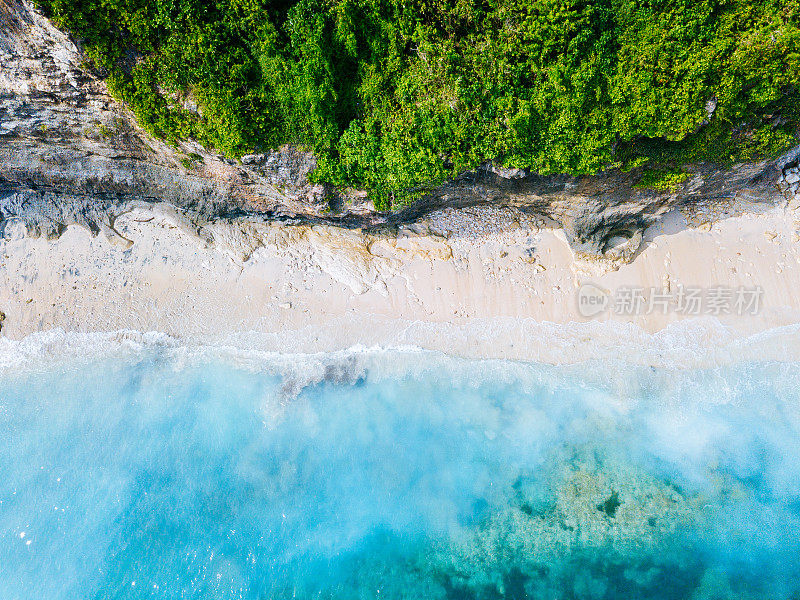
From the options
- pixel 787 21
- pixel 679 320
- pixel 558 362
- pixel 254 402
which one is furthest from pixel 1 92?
pixel 679 320

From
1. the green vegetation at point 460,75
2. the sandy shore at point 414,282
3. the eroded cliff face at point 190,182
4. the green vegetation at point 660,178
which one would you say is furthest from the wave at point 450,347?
the green vegetation at point 460,75

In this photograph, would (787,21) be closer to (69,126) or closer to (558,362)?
(558,362)

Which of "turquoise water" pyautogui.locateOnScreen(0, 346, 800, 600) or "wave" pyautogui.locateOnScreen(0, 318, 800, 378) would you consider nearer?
"turquoise water" pyautogui.locateOnScreen(0, 346, 800, 600)

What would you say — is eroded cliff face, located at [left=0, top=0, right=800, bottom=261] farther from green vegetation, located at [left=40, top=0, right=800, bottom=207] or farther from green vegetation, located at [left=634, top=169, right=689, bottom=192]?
green vegetation, located at [left=40, top=0, right=800, bottom=207]

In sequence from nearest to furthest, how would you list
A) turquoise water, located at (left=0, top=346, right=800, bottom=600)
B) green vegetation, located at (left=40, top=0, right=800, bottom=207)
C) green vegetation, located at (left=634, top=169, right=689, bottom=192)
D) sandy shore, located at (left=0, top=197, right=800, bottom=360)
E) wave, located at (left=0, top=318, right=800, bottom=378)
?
green vegetation, located at (left=40, top=0, right=800, bottom=207), green vegetation, located at (left=634, top=169, right=689, bottom=192), turquoise water, located at (left=0, top=346, right=800, bottom=600), wave, located at (left=0, top=318, right=800, bottom=378), sandy shore, located at (left=0, top=197, right=800, bottom=360)

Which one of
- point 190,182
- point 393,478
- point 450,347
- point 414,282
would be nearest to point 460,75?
point 414,282

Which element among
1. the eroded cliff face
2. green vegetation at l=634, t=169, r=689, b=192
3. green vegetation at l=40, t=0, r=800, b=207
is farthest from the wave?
green vegetation at l=40, t=0, r=800, b=207

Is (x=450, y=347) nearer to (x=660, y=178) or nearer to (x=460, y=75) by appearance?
(x=660, y=178)
